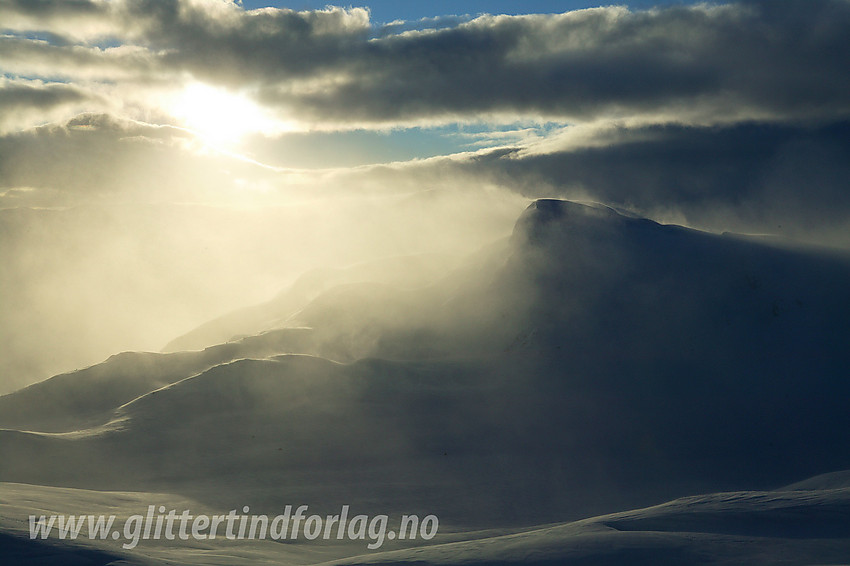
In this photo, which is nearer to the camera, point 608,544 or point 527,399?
point 608,544

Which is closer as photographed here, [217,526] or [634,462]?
[217,526]

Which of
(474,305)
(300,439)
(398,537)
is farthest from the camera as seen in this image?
(474,305)

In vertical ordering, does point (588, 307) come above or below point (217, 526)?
above

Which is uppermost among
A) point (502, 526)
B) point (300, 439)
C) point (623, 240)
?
point (623, 240)

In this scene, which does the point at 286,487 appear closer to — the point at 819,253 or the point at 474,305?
the point at 474,305

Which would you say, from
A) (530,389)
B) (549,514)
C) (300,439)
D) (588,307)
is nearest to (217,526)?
(549,514)

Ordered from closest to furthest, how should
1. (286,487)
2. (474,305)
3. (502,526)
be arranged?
1. (502,526)
2. (286,487)
3. (474,305)

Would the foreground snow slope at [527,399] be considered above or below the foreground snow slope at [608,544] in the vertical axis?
above

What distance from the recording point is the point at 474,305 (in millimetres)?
121000

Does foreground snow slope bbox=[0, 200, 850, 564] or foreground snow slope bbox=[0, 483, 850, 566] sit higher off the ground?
foreground snow slope bbox=[0, 200, 850, 564]

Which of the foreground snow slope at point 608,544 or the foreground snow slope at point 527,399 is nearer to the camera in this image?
the foreground snow slope at point 608,544

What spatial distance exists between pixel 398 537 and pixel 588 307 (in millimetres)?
75294

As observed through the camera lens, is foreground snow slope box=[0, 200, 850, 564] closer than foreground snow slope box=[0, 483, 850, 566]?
No

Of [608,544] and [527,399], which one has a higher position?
[527,399]
